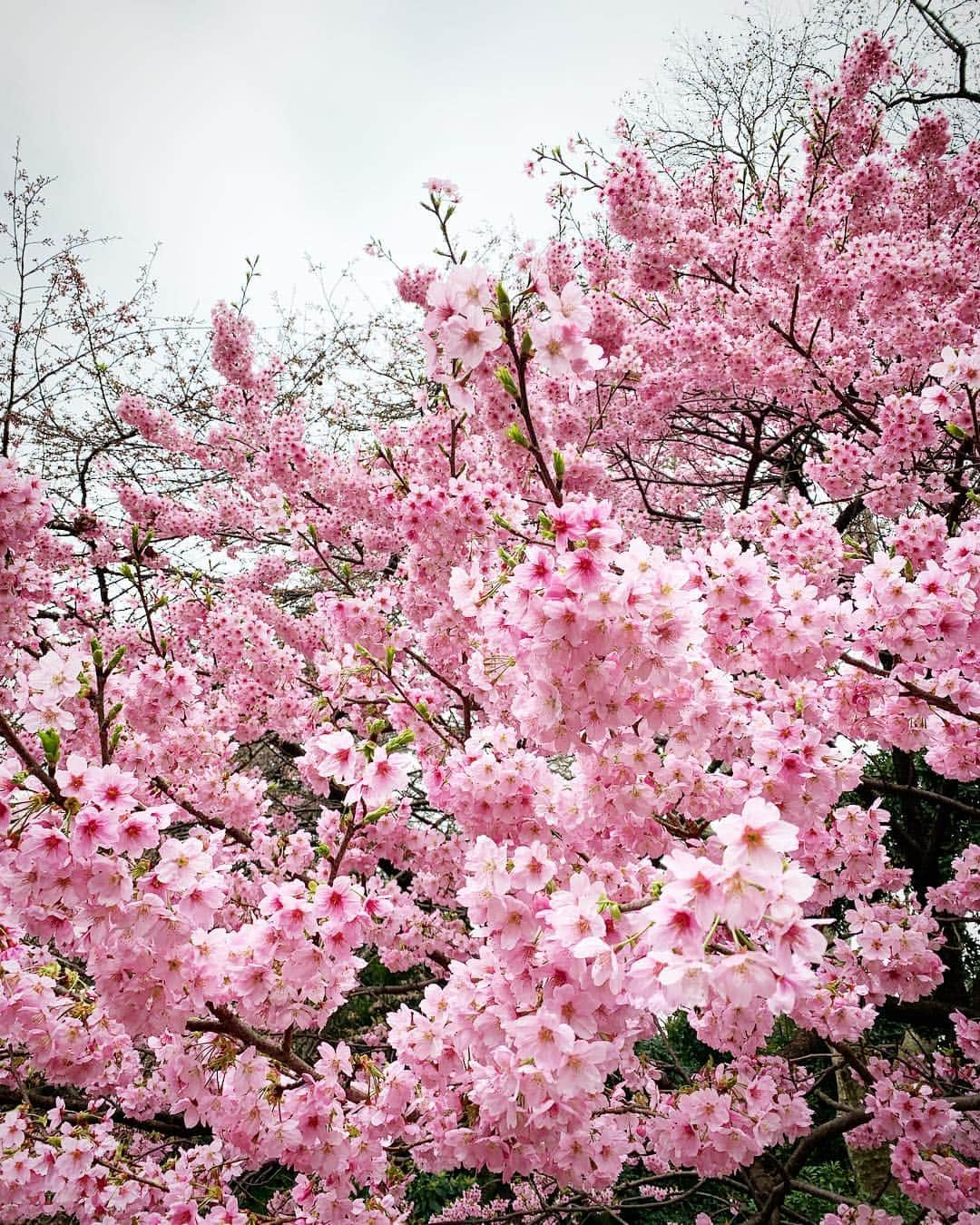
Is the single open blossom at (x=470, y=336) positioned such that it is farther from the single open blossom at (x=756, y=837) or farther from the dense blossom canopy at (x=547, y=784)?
the single open blossom at (x=756, y=837)

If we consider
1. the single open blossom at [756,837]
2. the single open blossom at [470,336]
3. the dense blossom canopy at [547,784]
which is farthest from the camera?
the single open blossom at [470,336]

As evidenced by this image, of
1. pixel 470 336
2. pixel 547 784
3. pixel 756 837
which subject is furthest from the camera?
pixel 547 784

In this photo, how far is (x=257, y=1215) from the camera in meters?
2.37

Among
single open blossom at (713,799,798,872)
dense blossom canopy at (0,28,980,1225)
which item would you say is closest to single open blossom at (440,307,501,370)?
dense blossom canopy at (0,28,980,1225)

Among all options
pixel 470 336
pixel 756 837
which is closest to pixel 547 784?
pixel 756 837

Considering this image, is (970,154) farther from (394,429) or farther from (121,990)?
(121,990)

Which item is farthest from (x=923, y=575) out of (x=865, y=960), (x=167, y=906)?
(x=167, y=906)

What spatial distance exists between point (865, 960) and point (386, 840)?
8.22ft

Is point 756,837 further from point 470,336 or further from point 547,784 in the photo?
point 470,336

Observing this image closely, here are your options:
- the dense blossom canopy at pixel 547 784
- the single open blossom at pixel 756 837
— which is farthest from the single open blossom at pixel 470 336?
the single open blossom at pixel 756 837

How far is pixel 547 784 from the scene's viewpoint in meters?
2.14

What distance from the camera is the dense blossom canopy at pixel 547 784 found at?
162 cm

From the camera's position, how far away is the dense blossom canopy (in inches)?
63.7

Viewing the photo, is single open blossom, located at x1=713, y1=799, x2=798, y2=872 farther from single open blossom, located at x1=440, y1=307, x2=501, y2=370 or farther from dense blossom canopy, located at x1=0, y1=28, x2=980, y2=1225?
single open blossom, located at x1=440, y1=307, x2=501, y2=370
